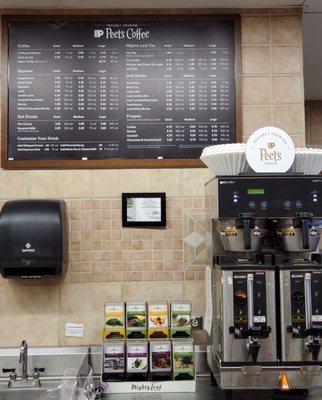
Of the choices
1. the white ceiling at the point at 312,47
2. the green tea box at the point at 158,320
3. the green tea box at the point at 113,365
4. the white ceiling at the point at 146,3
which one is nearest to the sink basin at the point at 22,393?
the green tea box at the point at 113,365

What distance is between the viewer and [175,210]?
2.70 meters

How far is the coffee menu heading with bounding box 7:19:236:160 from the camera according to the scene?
2.68m

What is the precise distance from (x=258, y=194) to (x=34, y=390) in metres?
1.37

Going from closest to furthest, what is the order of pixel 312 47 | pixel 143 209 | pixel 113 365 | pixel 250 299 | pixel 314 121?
pixel 250 299, pixel 113 365, pixel 143 209, pixel 312 47, pixel 314 121

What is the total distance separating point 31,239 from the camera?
7.79 ft

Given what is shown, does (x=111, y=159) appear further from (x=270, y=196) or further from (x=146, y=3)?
(x=270, y=196)

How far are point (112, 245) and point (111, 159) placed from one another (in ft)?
1.53

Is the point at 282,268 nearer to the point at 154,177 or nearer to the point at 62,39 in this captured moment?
the point at 154,177

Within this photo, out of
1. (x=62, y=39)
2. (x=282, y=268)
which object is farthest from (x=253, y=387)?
(x=62, y=39)

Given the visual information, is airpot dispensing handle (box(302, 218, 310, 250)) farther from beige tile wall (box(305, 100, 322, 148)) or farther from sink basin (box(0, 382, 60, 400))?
beige tile wall (box(305, 100, 322, 148))

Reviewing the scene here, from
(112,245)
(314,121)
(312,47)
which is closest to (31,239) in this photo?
(112,245)

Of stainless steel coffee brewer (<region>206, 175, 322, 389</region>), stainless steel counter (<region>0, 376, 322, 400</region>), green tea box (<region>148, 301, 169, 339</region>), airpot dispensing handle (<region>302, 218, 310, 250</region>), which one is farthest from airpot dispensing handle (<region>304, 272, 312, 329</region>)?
green tea box (<region>148, 301, 169, 339</region>)

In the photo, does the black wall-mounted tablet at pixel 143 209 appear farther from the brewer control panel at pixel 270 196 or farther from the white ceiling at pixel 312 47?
the white ceiling at pixel 312 47

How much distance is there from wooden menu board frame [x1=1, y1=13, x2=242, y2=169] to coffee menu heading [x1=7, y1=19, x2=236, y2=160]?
2 centimetres
